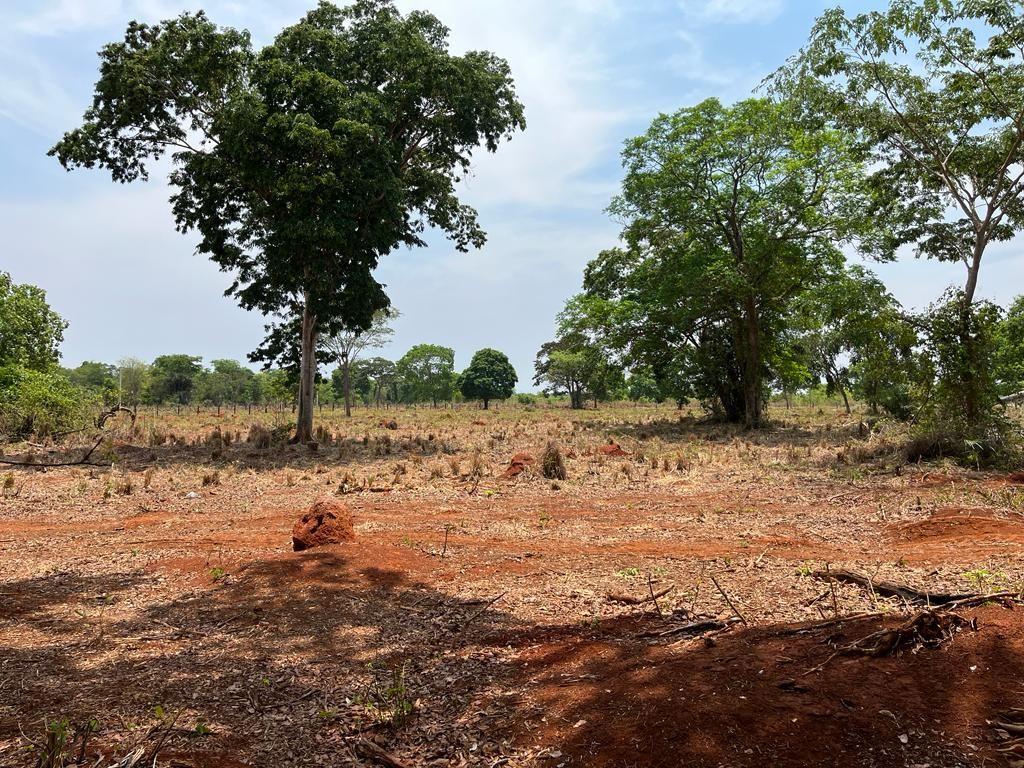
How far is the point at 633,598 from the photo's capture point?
570 centimetres

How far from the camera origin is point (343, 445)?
20.8 m

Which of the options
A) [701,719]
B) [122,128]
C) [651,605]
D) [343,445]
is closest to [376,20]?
[122,128]

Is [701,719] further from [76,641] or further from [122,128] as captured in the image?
[122,128]

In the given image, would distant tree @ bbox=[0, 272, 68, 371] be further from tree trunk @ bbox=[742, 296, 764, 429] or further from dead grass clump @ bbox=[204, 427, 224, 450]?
tree trunk @ bbox=[742, 296, 764, 429]

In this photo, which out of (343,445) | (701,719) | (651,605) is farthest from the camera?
(343,445)

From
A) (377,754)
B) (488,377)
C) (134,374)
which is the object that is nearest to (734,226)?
(377,754)

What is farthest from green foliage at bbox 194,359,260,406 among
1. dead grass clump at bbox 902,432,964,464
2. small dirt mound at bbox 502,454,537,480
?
dead grass clump at bbox 902,432,964,464

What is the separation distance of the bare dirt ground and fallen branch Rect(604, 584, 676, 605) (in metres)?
0.04

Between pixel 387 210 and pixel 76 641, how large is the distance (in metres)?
15.6

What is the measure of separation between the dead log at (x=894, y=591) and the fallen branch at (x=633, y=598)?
1308 mm

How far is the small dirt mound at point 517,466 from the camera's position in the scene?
14.2m

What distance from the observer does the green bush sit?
65.7 feet

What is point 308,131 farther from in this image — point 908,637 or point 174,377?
point 174,377

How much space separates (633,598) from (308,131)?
15308 mm
